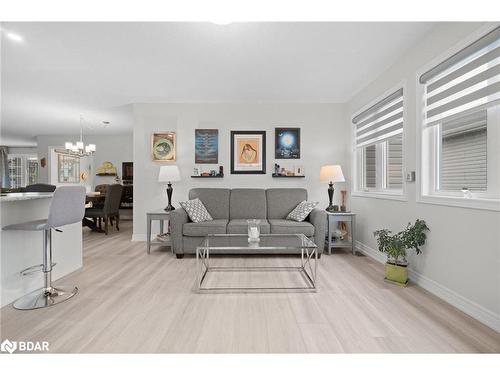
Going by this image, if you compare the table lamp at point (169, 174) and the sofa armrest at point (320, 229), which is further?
the table lamp at point (169, 174)

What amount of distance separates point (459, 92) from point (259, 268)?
247cm

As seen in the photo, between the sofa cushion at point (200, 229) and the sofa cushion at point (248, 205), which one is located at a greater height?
the sofa cushion at point (248, 205)

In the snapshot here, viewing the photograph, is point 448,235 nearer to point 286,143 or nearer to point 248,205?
point 248,205

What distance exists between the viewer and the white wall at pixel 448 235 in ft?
5.43

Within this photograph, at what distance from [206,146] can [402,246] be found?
10.0ft

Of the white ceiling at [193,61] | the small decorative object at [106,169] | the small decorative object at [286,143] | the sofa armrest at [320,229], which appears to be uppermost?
the white ceiling at [193,61]

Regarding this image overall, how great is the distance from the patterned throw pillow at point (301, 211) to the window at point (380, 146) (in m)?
0.80

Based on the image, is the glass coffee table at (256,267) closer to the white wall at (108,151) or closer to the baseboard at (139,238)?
the baseboard at (139,238)

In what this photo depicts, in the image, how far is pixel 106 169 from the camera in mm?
6934

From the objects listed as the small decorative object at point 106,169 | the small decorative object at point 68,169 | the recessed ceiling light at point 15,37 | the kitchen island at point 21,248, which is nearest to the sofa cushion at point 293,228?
the kitchen island at point 21,248

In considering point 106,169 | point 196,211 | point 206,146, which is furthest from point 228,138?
point 106,169

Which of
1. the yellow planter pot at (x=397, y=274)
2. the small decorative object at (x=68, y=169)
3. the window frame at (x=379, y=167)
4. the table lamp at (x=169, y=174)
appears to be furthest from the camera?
the small decorative object at (x=68, y=169)
